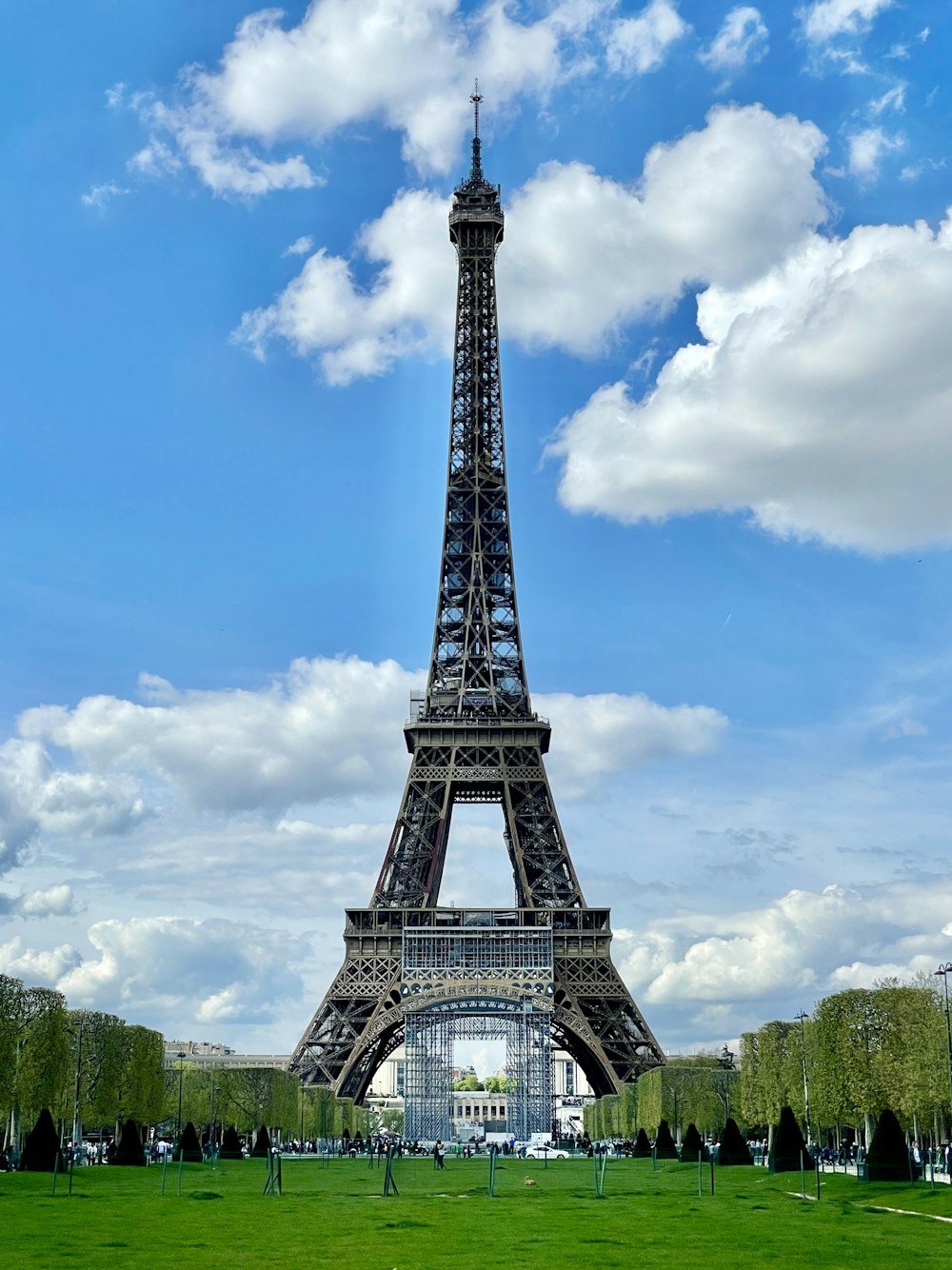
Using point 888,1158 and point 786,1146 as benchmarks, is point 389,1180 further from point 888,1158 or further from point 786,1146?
point 786,1146

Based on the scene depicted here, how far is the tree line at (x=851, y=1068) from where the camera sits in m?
58.6

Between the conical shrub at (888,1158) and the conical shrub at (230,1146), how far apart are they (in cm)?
3823

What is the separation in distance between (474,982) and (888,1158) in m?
39.2

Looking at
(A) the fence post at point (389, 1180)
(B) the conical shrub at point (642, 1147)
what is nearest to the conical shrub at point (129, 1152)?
(A) the fence post at point (389, 1180)

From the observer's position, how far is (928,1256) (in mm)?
28156

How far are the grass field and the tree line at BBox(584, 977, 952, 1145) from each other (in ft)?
16.2

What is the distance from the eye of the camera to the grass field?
2764 cm

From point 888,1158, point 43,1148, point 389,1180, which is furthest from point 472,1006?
point 888,1158

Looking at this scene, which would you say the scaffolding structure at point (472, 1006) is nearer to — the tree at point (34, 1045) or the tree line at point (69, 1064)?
the tree line at point (69, 1064)

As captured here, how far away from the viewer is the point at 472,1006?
289ft

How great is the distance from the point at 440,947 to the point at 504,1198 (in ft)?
152

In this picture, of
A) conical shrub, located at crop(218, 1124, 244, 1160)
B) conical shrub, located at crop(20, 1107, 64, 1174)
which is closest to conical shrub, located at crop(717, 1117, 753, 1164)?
conical shrub, located at crop(218, 1124, 244, 1160)

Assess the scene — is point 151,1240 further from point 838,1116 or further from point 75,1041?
point 75,1041

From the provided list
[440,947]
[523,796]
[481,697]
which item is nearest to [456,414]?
[481,697]
